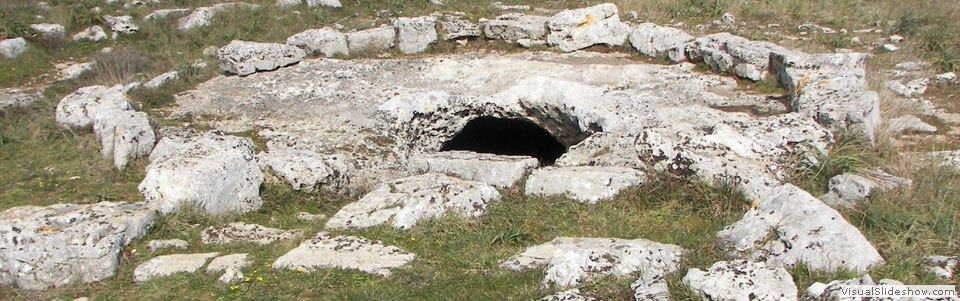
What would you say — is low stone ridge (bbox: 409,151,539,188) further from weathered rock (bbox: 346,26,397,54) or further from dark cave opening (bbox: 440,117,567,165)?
weathered rock (bbox: 346,26,397,54)

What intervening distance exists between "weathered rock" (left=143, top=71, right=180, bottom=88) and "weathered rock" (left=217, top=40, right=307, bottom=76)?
2.37ft

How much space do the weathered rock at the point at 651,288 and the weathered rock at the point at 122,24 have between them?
1269cm

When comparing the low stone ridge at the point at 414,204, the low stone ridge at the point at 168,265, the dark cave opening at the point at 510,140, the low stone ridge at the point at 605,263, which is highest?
the low stone ridge at the point at 605,263

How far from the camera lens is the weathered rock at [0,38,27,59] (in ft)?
43.1

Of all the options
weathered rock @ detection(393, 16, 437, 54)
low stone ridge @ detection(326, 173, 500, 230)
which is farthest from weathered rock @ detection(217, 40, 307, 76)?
low stone ridge @ detection(326, 173, 500, 230)

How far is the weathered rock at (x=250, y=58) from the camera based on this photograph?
1181cm

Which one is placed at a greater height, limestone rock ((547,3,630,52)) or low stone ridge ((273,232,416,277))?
limestone rock ((547,3,630,52))

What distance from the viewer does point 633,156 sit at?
327 inches

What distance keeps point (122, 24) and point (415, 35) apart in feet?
19.9

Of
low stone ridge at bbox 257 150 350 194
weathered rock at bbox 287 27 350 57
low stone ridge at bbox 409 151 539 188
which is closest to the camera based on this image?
low stone ridge at bbox 257 150 350 194

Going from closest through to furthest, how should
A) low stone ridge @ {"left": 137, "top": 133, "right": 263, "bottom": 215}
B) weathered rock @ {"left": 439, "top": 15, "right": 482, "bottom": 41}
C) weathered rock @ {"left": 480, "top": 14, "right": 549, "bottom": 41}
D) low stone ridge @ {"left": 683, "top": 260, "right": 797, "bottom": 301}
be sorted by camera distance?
1. low stone ridge @ {"left": 683, "top": 260, "right": 797, "bottom": 301}
2. low stone ridge @ {"left": 137, "top": 133, "right": 263, "bottom": 215}
3. weathered rock @ {"left": 480, "top": 14, "right": 549, "bottom": 41}
4. weathered rock @ {"left": 439, "top": 15, "right": 482, "bottom": 41}

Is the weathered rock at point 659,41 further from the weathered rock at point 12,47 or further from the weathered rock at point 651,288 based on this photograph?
the weathered rock at point 12,47

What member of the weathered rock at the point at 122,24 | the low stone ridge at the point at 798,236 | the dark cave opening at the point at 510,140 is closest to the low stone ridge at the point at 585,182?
the low stone ridge at the point at 798,236

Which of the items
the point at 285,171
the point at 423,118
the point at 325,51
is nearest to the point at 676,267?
the point at 285,171
